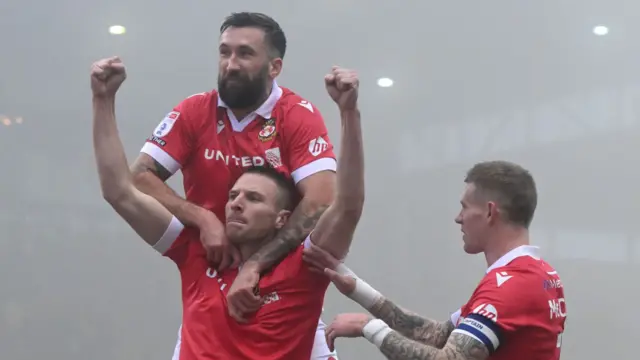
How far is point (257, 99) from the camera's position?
1.81 metres

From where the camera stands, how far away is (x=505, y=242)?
1717mm

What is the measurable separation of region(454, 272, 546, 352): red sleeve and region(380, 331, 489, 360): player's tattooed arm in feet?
0.05

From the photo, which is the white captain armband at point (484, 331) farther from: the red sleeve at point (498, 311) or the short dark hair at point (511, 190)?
the short dark hair at point (511, 190)

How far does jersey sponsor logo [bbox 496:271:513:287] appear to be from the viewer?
63.0 inches

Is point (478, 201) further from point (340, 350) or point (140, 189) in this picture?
point (340, 350)

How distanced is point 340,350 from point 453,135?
0.93 m

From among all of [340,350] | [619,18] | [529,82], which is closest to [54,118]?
[340,350]

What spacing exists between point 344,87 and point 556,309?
0.62 meters

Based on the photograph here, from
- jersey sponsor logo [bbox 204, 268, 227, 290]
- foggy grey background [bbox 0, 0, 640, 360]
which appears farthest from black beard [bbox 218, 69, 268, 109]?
foggy grey background [bbox 0, 0, 640, 360]

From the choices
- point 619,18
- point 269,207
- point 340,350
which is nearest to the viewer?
point 269,207

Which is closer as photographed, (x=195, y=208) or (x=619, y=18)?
(x=195, y=208)

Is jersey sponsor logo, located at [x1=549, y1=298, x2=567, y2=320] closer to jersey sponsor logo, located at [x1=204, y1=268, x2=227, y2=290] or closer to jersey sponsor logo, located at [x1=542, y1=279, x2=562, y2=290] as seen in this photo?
jersey sponsor logo, located at [x1=542, y1=279, x2=562, y2=290]

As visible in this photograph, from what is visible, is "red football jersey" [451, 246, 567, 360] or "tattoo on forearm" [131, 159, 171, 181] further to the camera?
"tattoo on forearm" [131, 159, 171, 181]

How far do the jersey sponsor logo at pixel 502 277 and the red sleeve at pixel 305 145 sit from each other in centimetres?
41
